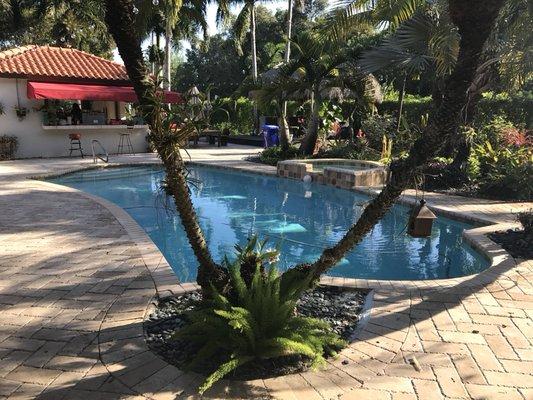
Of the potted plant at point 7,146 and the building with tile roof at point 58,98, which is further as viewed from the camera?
the building with tile roof at point 58,98

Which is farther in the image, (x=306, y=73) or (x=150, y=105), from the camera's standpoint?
(x=306, y=73)

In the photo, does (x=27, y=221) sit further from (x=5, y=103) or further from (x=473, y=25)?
(x=5, y=103)

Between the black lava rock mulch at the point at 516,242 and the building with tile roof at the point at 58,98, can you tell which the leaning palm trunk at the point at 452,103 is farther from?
the building with tile roof at the point at 58,98

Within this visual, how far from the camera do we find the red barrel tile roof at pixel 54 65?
18.8 metres

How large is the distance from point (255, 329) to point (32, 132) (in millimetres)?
18873

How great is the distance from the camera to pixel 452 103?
353 cm

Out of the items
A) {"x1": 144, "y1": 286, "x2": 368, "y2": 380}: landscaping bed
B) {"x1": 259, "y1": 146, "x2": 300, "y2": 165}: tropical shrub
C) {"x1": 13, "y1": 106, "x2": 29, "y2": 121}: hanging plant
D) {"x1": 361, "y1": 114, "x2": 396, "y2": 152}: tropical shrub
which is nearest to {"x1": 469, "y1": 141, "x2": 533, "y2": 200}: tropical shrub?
{"x1": 361, "y1": 114, "x2": 396, "y2": 152}: tropical shrub

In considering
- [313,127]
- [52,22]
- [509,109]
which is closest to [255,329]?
[313,127]

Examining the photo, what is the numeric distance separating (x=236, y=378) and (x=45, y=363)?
5.36 feet

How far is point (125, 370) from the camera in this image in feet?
12.3

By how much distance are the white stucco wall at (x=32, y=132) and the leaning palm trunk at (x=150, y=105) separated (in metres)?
17.9

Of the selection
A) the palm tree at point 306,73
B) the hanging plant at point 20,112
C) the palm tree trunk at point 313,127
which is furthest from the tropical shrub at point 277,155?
the hanging plant at point 20,112

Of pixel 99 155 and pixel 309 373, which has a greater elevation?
pixel 99 155

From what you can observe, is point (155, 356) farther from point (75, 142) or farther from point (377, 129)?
point (75, 142)
